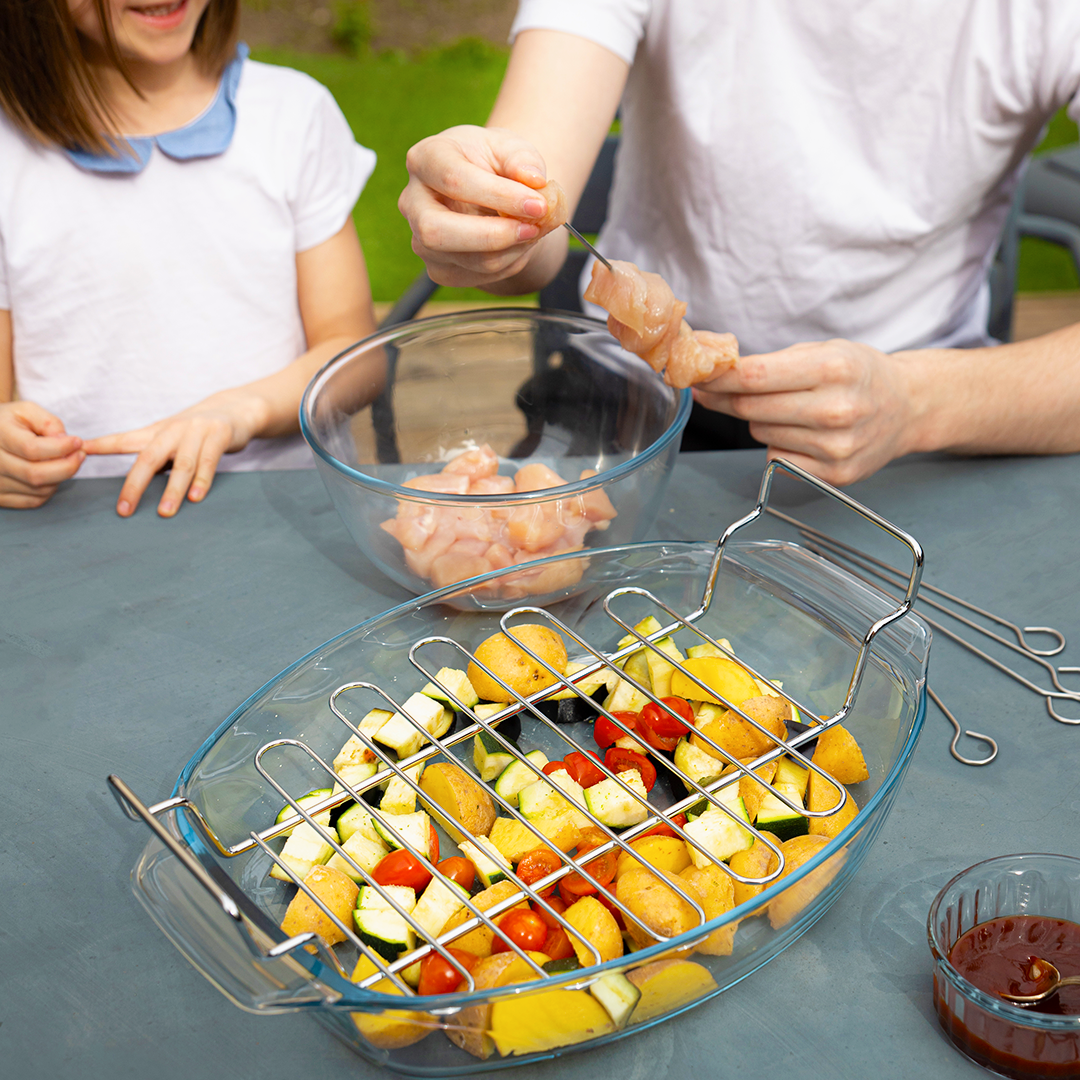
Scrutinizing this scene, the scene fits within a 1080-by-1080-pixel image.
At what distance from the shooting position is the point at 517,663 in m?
0.86

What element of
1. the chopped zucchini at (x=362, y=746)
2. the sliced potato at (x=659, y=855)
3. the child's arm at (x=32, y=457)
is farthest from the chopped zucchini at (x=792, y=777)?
the child's arm at (x=32, y=457)

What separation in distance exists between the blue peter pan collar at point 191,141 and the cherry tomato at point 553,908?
4.36 ft

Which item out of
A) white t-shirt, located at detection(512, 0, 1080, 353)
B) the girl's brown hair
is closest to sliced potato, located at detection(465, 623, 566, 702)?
white t-shirt, located at detection(512, 0, 1080, 353)

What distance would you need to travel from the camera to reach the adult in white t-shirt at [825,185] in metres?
1.12

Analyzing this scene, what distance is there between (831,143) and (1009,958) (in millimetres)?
1158

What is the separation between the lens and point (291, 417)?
1.61m

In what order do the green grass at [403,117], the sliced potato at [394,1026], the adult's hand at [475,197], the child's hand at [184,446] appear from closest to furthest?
the sliced potato at [394,1026] < the adult's hand at [475,197] < the child's hand at [184,446] < the green grass at [403,117]

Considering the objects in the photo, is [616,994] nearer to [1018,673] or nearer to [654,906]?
[654,906]

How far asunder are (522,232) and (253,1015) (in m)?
0.71

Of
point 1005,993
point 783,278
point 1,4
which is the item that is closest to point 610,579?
point 1005,993

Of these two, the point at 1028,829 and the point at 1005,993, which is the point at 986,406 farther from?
the point at 1005,993

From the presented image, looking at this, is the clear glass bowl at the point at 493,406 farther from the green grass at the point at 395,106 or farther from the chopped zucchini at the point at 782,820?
the green grass at the point at 395,106

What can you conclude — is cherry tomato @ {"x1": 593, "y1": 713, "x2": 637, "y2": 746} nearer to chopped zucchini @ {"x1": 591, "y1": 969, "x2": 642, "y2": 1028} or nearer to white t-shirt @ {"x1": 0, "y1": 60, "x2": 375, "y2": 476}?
chopped zucchini @ {"x1": 591, "y1": 969, "x2": 642, "y2": 1028}

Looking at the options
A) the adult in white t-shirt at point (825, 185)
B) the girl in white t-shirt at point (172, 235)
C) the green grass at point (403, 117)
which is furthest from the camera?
the green grass at point (403, 117)
